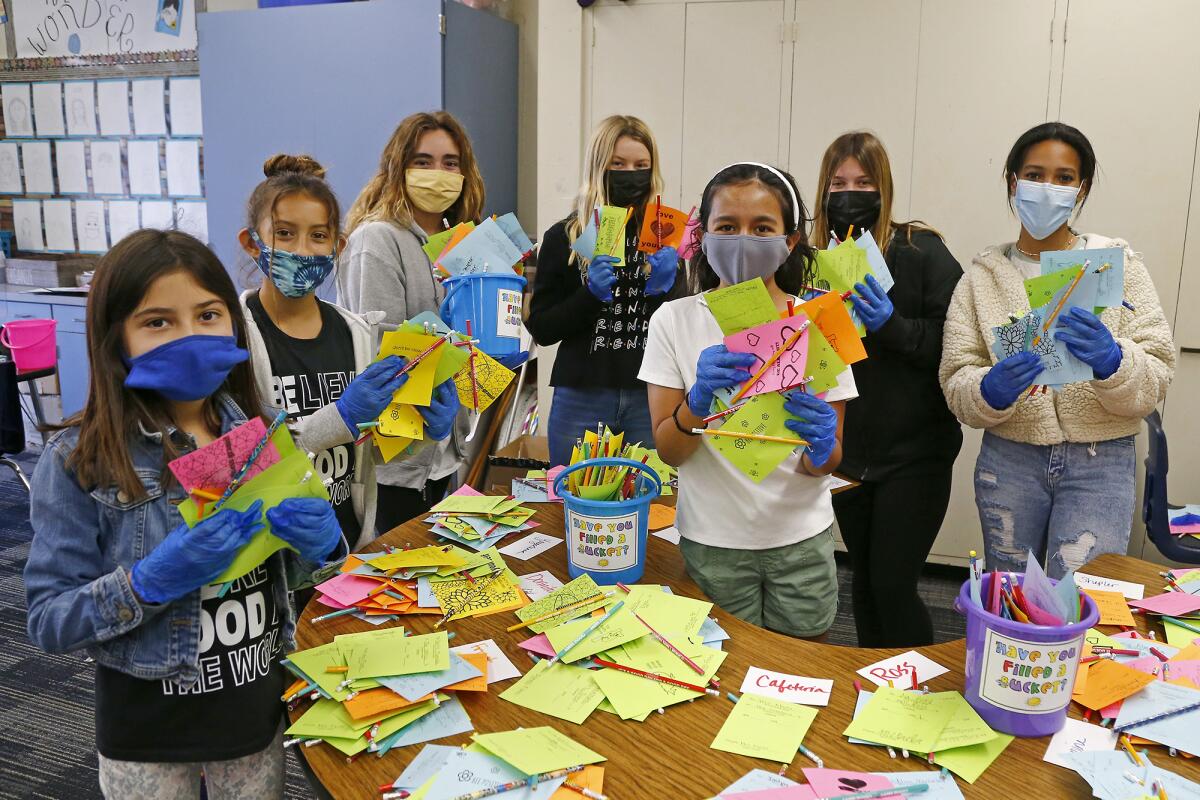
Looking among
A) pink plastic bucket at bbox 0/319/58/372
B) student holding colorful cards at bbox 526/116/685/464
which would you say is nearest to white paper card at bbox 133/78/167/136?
pink plastic bucket at bbox 0/319/58/372

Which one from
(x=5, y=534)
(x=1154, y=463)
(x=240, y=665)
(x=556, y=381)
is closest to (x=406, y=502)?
(x=556, y=381)

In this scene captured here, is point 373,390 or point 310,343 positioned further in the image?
point 310,343

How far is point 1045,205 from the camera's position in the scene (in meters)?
1.90

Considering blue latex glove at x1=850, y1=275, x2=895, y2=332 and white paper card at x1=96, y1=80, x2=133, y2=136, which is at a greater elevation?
white paper card at x1=96, y1=80, x2=133, y2=136

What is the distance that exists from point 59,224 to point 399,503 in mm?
4607

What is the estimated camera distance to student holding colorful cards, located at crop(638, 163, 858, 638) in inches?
59.7

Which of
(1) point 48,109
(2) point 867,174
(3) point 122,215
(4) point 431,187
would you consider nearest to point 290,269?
(4) point 431,187

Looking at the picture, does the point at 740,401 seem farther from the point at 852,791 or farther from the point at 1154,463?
the point at 1154,463

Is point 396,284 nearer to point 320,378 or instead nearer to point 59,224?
point 320,378

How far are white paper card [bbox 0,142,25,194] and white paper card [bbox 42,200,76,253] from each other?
10.3 inches

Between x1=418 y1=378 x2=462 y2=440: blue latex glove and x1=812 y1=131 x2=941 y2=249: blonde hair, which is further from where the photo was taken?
x1=812 y1=131 x2=941 y2=249: blonde hair

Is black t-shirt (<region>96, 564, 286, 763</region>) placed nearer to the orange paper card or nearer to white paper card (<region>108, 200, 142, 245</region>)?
the orange paper card

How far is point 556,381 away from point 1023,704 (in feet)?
5.09

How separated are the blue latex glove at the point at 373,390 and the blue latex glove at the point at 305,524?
33cm
